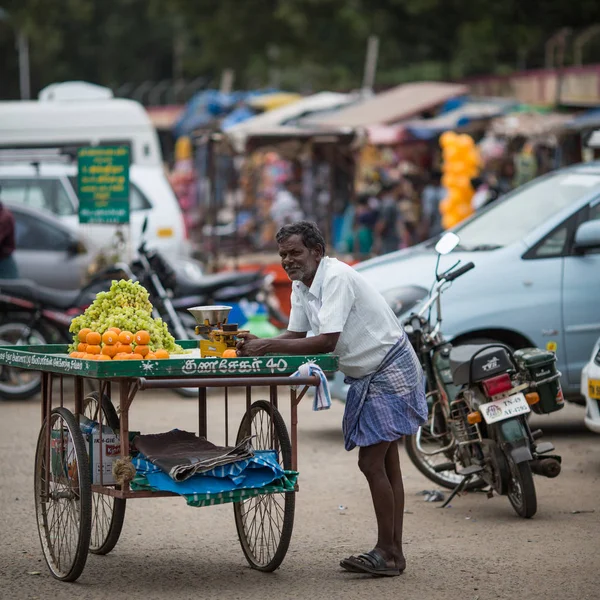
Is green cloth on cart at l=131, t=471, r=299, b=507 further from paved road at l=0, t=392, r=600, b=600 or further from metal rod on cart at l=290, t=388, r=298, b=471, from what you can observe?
paved road at l=0, t=392, r=600, b=600

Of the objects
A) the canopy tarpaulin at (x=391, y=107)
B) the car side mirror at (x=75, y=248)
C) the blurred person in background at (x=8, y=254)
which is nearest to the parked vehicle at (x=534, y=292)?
the blurred person in background at (x=8, y=254)

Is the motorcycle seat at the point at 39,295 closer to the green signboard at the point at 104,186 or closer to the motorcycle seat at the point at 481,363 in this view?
the green signboard at the point at 104,186

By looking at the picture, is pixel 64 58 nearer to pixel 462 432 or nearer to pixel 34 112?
pixel 34 112

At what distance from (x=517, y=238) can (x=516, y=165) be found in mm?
10120

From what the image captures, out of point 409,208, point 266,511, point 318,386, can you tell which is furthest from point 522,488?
point 409,208

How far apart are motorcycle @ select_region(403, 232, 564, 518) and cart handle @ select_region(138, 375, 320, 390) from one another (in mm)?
1911

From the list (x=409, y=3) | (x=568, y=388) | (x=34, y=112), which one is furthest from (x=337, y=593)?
(x=409, y=3)

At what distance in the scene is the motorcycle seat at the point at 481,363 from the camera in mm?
7184

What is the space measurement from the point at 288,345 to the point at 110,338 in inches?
30.0

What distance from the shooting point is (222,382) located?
5449mm

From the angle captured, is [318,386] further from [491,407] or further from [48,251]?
[48,251]

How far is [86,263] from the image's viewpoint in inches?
564

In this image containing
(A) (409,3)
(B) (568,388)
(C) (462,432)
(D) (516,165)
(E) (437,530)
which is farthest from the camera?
(A) (409,3)

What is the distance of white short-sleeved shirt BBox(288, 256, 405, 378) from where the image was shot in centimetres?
567
